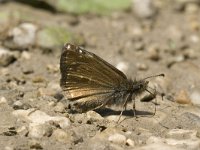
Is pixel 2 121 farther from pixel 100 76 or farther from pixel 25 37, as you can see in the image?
pixel 25 37

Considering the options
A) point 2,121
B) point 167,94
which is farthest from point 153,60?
point 2,121

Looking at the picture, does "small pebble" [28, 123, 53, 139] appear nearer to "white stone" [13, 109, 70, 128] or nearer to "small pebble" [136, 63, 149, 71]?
"white stone" [13, 109, 70, 128]

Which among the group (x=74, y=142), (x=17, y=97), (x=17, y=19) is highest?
(x=17, y=19)

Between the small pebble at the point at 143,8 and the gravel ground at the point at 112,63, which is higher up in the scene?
the small pebble at the point at 143,8

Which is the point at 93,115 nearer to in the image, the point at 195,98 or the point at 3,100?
the point at 3,100

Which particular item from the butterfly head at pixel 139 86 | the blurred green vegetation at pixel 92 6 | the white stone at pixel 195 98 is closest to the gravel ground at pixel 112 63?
the white stone at pixel 195 98

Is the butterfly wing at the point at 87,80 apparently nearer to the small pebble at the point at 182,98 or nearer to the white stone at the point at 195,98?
the small pebble at the point at 182,98

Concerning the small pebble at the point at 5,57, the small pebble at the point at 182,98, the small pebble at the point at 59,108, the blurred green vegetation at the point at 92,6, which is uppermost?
the blurred green vegetation at the point at 92,6
